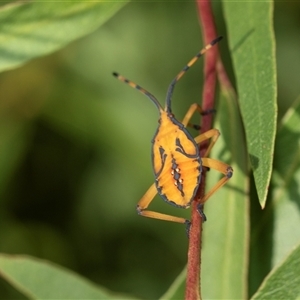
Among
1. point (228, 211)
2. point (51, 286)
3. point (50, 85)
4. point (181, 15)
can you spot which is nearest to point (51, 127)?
point (50, 85)

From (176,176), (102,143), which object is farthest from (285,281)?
(102,143)

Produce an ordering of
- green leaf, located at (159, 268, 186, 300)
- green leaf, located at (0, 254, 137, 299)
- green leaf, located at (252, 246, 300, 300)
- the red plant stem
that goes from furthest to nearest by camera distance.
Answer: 1. green leaf, located at (0, 254, 137, 299)
2. green leaf, located at (159, 268, 186, 300)
3. green leaf, located at (252, 246, 300, 300)
4. the red plant stem

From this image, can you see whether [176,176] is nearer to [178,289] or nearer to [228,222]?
[228,222]

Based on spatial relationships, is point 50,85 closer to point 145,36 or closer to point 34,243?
point 145,36

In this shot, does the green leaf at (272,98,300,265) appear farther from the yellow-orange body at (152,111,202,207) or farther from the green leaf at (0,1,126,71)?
the green leaf at (0,1,126,71)

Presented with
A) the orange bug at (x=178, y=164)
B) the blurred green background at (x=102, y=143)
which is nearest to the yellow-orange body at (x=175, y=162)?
the orange bug at (x=178, y=164)

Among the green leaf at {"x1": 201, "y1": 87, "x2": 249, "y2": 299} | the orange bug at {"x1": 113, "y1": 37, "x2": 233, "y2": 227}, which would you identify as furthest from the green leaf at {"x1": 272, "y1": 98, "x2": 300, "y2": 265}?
the orange bug at {"x1": 113, "y1": 37, "x2": 233, "y2": 227}
